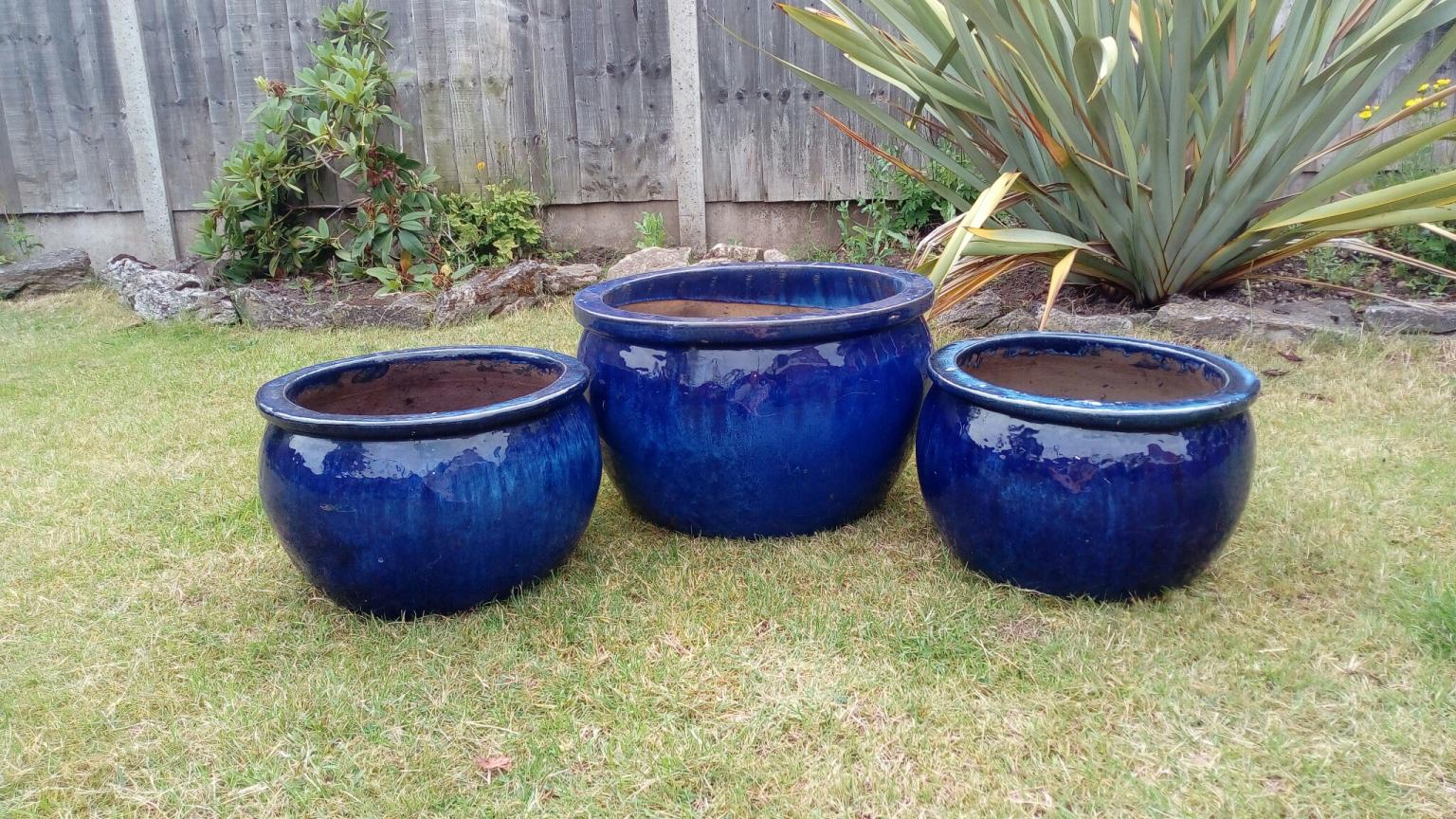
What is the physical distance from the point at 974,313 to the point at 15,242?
5204 millimetres

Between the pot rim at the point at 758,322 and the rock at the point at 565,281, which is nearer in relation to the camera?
the pot rim at the point at 758,322

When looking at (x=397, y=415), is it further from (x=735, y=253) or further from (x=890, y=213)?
(x=890, y=213)

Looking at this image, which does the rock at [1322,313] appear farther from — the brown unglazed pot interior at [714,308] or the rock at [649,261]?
the rock at [649,261]

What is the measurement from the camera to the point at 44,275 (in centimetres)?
521

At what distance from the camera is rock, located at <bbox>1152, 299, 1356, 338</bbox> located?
336 centimetres

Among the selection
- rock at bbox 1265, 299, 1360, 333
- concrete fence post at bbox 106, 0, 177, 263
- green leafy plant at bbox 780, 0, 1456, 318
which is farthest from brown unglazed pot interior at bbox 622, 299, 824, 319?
concrete fence post at bbox 106, 0, 177, 263

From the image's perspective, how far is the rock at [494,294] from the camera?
430 centimetres

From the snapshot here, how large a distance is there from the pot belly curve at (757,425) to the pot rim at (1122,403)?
15 centimetres

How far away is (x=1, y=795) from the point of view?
1.52 m

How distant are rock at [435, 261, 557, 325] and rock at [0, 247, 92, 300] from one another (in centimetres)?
242

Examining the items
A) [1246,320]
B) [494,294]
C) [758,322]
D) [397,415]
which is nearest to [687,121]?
[494,294]

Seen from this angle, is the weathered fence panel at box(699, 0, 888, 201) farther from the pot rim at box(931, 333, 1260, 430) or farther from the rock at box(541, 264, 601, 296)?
the pot rim at box(931, 333, 1260, 430)

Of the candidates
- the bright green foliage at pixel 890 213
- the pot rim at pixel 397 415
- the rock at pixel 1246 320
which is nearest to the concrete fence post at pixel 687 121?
the bright green foliage at pixel 890 213

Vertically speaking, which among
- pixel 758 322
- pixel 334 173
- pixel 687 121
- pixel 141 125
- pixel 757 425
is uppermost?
pixel 141 125
